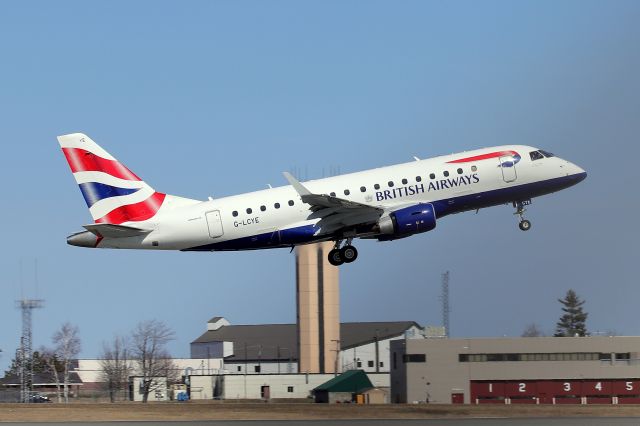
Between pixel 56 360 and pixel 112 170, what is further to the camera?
pixel 56 360

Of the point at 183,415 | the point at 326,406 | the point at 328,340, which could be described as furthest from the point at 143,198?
the point at 328,340

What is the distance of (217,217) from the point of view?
6256cm

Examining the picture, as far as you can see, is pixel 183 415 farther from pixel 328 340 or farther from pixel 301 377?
pixel 328 340

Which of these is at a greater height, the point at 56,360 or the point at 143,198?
the point at 143,198

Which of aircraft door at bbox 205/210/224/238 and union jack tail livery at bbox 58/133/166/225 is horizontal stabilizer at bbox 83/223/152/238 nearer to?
union jack tail livery at bbox 58/133/166/225

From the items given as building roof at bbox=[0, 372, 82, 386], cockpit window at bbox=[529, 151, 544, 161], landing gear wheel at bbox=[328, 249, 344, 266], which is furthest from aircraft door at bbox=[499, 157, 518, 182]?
building roof at bbox=[0, 372, 82, 386]

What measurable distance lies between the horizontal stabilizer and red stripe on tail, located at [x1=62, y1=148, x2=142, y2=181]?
3825 millimetres

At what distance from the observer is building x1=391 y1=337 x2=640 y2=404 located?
357 feet

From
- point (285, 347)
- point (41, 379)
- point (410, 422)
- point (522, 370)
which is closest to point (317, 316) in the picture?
point (522, 370)

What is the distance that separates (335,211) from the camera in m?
62.9

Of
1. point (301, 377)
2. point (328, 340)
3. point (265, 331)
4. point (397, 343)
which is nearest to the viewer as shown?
point (397, 343)

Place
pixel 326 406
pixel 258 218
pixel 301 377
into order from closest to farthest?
pixel 258 218 < pixel 326 406 < pixel 301 377

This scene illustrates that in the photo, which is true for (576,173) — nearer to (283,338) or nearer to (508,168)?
(508,168)

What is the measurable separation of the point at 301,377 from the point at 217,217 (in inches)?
2844
